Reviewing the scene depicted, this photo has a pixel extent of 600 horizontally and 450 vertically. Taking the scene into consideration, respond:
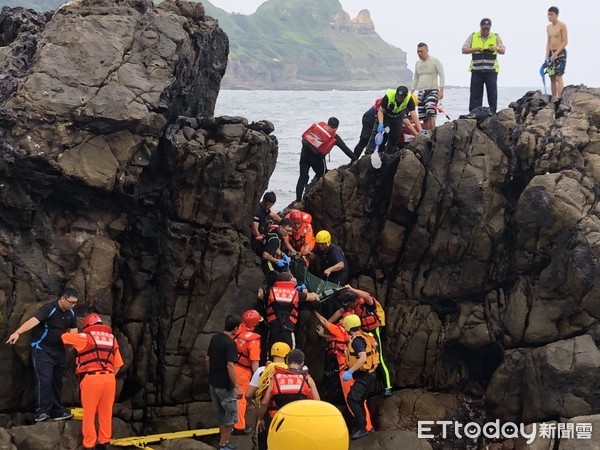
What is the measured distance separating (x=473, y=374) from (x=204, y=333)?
649 cm

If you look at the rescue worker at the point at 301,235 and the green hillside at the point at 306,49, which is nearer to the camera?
the rescue worker at the point at 301,235

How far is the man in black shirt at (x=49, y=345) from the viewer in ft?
47.5

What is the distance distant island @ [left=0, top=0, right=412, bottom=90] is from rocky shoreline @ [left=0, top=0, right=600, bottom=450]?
130 m

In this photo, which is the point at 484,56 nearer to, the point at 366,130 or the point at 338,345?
the point at 366,130

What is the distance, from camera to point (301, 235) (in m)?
17.9

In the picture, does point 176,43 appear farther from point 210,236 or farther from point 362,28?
point 362,28

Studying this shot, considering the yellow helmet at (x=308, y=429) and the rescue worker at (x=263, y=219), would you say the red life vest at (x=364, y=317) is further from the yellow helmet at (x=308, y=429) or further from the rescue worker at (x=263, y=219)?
the yellow helmet at (x=308, y=429)

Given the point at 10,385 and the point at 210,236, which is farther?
the point at 210,236

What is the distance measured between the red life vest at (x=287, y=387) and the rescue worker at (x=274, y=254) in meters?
4.80

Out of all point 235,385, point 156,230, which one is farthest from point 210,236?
point 235,385

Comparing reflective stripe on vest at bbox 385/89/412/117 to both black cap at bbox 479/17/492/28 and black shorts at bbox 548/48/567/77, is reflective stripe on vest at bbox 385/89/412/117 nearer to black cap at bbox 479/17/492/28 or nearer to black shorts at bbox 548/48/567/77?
black cap at bbox 479/17/492/28

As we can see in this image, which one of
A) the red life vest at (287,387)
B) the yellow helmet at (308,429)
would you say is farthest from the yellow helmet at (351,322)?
the yellow helmet at (308,429)

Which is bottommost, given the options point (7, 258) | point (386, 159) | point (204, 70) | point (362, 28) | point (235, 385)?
point (235, 385)

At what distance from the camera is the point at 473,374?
18.8m
